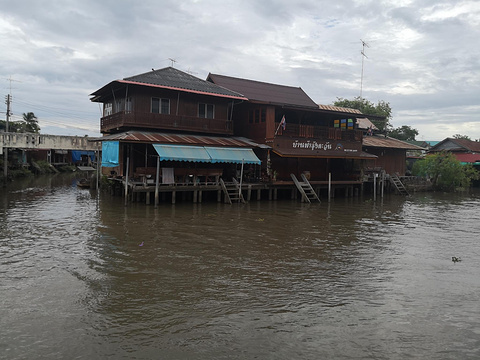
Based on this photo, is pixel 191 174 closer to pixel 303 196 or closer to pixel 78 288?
pixel 303 196

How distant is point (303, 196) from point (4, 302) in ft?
59.6

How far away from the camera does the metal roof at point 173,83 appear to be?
70.2 ft

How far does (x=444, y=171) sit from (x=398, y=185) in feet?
17.8

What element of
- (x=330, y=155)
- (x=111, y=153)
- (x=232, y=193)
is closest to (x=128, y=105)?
(x=111, y=153)

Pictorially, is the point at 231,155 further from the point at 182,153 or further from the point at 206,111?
the point at 206,111

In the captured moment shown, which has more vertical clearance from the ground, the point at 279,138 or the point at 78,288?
the point at 279,138

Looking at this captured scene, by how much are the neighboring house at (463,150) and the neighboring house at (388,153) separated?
7.68 m

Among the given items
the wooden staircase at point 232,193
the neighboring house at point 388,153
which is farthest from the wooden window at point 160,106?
the neighboring house at point 388,153

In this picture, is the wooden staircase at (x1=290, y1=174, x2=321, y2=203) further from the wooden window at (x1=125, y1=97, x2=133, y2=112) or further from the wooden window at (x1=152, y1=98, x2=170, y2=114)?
the wooden window at (x1=125, y1=97, x2=133, y2=112)

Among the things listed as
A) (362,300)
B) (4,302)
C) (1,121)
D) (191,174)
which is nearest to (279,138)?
(191,174)

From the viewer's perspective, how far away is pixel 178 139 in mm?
21078

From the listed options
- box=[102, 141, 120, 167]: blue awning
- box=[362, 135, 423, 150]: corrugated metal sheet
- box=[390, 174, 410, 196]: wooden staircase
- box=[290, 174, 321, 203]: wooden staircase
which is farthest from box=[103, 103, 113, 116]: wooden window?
box=[390, 174, 410, 196]: wooden staircase

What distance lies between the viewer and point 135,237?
12617 mm

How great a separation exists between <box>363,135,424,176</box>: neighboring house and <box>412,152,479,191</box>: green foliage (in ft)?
5.20
